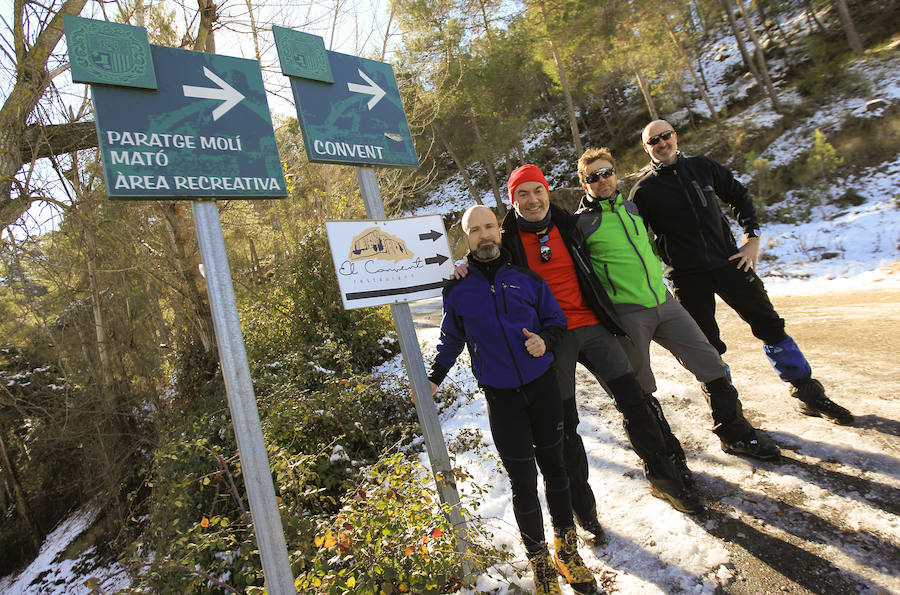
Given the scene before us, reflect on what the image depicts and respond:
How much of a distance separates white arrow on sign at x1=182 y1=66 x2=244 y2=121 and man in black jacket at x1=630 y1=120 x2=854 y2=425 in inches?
99.3

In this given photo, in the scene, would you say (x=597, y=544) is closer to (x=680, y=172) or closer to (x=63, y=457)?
(x=680, y=172)

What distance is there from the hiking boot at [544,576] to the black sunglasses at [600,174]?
80.0 inches

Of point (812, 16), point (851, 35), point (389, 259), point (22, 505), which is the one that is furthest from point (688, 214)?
point (812, 16)

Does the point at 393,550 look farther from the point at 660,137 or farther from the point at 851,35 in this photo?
the point at 851,35

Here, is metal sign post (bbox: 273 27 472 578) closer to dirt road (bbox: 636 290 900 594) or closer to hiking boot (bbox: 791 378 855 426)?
dirt road (bbox: 636 290 900 594)

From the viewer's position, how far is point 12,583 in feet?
27.6

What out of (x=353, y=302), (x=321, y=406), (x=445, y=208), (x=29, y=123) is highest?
(x=445, y=208)

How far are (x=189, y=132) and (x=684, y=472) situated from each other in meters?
3.17

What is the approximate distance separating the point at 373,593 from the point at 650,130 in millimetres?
3122

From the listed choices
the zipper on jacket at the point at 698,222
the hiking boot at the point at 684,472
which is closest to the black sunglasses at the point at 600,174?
the zipper on jacket at the point at 698,222

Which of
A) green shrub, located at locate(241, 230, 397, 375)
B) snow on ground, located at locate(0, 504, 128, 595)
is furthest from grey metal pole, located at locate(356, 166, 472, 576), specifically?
snow on ground, located at locate(0, 504, 128, 595)

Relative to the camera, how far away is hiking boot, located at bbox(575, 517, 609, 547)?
7.94ft

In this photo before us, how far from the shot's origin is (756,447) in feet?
8.96

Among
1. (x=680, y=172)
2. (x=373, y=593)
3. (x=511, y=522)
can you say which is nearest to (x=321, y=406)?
(x=511, y=522)
